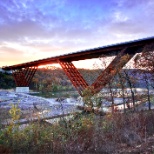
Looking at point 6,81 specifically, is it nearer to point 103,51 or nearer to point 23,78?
point 23,78

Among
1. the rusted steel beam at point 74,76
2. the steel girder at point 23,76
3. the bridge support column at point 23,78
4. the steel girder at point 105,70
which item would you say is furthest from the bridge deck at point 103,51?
the bridge support column at point 23,78

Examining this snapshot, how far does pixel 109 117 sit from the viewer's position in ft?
26.2

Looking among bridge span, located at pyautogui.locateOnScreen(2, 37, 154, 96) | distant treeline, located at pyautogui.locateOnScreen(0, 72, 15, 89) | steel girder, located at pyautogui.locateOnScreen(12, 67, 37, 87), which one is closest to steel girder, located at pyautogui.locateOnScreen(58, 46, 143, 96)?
bridge span, located at pyautogui.locateOnScreen(2, 37, 154, 96)

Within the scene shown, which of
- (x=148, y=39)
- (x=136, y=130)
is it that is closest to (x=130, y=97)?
(x=136, y=130)

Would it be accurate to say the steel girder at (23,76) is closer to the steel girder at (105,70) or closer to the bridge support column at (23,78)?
the bridge support column at (23,78)

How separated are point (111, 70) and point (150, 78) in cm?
190

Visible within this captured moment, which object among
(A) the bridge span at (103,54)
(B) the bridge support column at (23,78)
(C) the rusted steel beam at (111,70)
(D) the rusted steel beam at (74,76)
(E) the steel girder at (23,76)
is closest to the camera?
(C) the rusted steel beam at (111,70)

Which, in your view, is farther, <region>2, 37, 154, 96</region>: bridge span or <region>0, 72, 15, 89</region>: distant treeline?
<region>0, 72, 15, 89</region>: distant treeline

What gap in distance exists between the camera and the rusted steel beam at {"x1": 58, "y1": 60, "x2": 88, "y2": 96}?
21.5 metres

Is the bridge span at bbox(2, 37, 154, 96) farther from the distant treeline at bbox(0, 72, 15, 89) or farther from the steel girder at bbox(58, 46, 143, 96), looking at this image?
the distant treeline at bbox(0, 72, 15, 89)

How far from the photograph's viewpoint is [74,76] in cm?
2245

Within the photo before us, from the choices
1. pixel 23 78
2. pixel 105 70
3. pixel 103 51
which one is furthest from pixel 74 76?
pixel 23 78

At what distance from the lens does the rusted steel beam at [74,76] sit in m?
21.5

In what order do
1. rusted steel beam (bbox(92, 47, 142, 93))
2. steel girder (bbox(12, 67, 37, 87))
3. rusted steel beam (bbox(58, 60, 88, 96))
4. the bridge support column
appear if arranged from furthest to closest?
the bridge support column
steel girder (bbox(12, 67, 37, 87))
rusted steel beam (bbox(58, 60, 88, 96))
rusted steel beam (bbox(92, 47, 142, 93))
